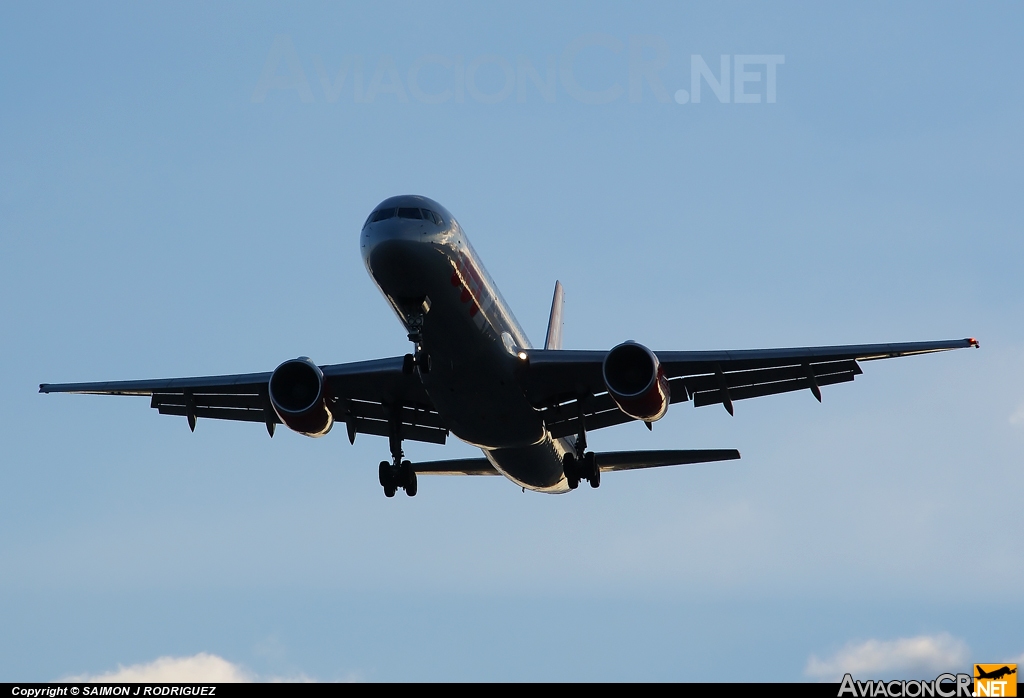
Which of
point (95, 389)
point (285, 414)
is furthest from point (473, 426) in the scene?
point (95, 389)

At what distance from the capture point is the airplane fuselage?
25375mm

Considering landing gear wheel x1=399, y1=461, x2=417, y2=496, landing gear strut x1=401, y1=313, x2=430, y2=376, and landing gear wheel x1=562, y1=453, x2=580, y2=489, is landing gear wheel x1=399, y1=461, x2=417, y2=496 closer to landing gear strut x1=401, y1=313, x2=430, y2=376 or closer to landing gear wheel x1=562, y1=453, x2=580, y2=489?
landing gear wheel x1=562, y1=453, x2=580, y2=489

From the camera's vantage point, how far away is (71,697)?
22.6 meters

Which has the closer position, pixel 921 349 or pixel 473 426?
pixel 921 349

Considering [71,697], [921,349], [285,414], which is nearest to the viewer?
[71,697]

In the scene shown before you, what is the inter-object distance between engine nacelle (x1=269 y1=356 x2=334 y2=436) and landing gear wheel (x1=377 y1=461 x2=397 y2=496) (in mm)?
3378

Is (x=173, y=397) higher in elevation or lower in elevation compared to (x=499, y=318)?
higher

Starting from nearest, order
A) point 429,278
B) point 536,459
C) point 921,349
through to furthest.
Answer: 1. point 429,278
2. point 921,349
3. point 536,459

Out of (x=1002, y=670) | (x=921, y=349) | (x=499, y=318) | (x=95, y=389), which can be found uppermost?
(x=95, y=389)

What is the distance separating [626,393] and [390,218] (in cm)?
657

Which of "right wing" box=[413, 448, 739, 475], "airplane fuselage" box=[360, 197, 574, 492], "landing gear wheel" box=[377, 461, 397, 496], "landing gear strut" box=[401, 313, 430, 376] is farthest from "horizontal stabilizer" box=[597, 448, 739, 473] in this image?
"landing gear strut" box=[401, 313, 430, 376]

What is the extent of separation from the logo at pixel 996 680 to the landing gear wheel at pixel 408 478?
48.4 feet

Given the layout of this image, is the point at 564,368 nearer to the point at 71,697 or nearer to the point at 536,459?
the point at 536,459

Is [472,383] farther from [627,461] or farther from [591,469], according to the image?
[627,461]
